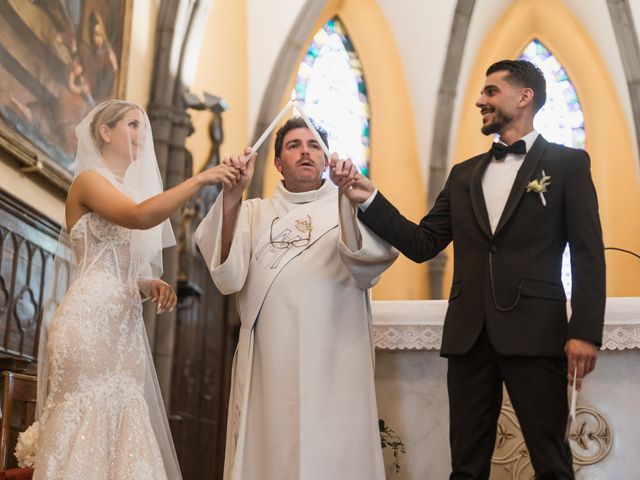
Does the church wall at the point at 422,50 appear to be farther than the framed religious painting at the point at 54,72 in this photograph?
Yes

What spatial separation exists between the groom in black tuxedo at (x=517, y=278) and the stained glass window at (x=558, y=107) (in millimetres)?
9411

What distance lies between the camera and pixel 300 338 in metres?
3.55

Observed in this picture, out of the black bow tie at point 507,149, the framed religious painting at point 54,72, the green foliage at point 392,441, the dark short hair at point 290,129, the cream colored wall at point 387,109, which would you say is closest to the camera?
the black bow tie at point 507,149

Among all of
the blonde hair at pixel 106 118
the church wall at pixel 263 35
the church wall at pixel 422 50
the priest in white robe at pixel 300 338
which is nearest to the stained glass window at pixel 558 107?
the church wall at pixel 422 50

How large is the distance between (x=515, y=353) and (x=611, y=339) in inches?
46.8

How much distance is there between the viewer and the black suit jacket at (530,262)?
292cm

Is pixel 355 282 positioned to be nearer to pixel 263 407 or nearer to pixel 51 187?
pixel 263 407

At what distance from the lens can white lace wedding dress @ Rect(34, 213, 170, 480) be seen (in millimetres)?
3066

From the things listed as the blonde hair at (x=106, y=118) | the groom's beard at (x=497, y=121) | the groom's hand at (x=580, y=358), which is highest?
the blonde hair at (x=106, y=118)

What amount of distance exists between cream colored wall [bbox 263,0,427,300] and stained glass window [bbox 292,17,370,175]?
0.11m

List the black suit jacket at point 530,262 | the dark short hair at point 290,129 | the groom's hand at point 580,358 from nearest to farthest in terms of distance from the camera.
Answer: the groom's hand at point 580,358, the black suit jacket at point 530,262, the dark short hair at point 290,129

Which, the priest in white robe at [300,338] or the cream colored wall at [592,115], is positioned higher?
the cream colored wall at [592,115]

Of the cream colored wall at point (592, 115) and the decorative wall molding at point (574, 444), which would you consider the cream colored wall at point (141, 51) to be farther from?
the cream colored wall at point (592, 115)

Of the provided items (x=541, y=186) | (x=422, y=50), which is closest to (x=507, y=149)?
(x=541, y=186)
